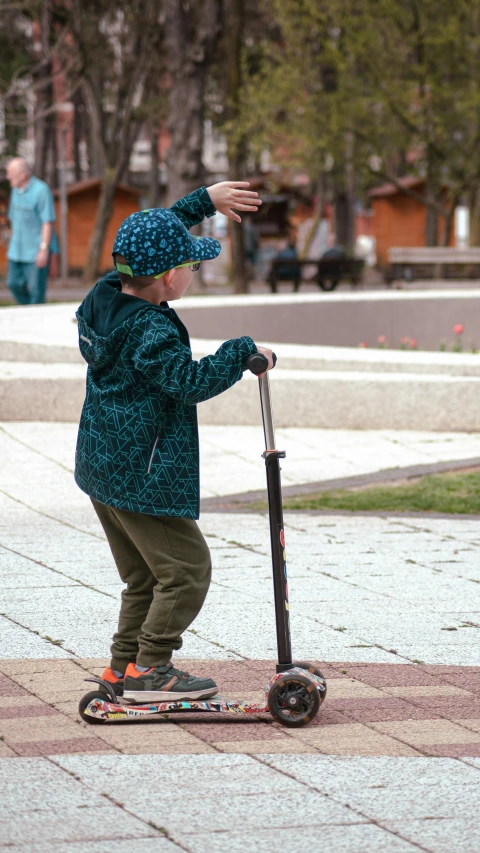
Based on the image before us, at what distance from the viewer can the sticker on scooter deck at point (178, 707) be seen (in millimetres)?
3889

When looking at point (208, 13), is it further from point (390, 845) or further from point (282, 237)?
point (390, 845)

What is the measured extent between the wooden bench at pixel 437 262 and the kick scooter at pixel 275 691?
75.4ft

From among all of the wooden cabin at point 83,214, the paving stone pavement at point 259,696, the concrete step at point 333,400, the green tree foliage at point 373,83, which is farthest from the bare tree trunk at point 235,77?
the paving stone pavement at point 259,696

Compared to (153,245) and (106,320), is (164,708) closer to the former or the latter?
(106,320)

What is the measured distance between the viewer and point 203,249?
13.0ft

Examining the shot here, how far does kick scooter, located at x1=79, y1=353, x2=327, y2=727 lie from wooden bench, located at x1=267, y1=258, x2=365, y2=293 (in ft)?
81.6

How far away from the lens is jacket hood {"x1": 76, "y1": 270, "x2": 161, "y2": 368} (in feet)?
12.5

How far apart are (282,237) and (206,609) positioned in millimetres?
37909

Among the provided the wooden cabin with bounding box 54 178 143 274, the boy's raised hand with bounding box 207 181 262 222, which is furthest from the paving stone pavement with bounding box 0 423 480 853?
the wooden cabin with bounding box 54 178 143 274

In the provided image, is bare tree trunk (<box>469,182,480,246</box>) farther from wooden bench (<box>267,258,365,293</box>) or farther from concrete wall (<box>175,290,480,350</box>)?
concrete wall (<box>175,290,480,350</box>)

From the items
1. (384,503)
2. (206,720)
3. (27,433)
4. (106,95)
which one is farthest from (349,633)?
(106,95)

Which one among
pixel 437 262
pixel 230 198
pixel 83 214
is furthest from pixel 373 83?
pixel 230 198

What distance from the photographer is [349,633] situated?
487cm

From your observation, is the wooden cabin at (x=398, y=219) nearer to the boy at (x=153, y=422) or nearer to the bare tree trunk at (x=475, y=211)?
the bare tree trunk at (x=475, y=211)
